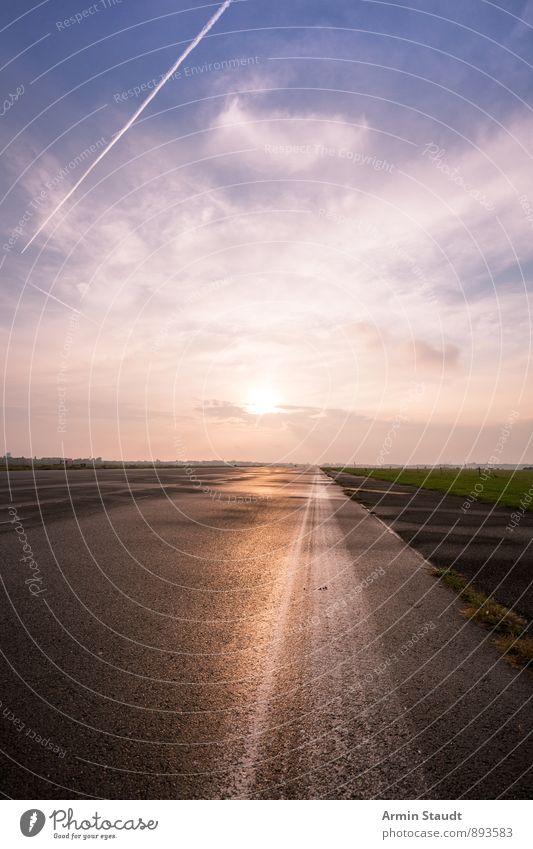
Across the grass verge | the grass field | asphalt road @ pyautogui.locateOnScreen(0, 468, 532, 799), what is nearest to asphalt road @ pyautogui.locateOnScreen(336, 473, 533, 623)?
the grass verge

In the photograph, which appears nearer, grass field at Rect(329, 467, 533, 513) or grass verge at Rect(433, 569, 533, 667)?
grass verge at Rect(433, 569, 533, 667)

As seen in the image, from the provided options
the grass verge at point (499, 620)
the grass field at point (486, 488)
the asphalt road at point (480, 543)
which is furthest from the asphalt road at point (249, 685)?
the grass field at point (486, 488)

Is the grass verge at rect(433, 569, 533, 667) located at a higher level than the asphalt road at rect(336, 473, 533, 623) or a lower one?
higher

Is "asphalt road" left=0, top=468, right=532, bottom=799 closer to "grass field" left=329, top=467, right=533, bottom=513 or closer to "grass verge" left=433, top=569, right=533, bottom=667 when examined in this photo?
"grass verge" left=433, top=569, right=533, bottom=667

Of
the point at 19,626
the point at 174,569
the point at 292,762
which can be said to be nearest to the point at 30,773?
the point at 292,762

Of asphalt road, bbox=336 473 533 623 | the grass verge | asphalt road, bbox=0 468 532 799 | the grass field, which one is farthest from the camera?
the grass field

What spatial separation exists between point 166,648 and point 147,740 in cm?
238

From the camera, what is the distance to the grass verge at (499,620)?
682 cm

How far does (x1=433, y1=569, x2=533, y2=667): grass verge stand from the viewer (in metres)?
6.82

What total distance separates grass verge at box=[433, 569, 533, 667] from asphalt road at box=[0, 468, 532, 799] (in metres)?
0.22

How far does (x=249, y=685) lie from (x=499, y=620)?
4.57 meters

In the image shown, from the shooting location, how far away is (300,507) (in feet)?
87.4

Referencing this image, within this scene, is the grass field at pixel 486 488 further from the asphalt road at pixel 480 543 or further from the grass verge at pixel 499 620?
the grass verge at pixel 499 620

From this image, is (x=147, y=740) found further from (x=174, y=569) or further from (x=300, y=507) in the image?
(x=300, y=507)
